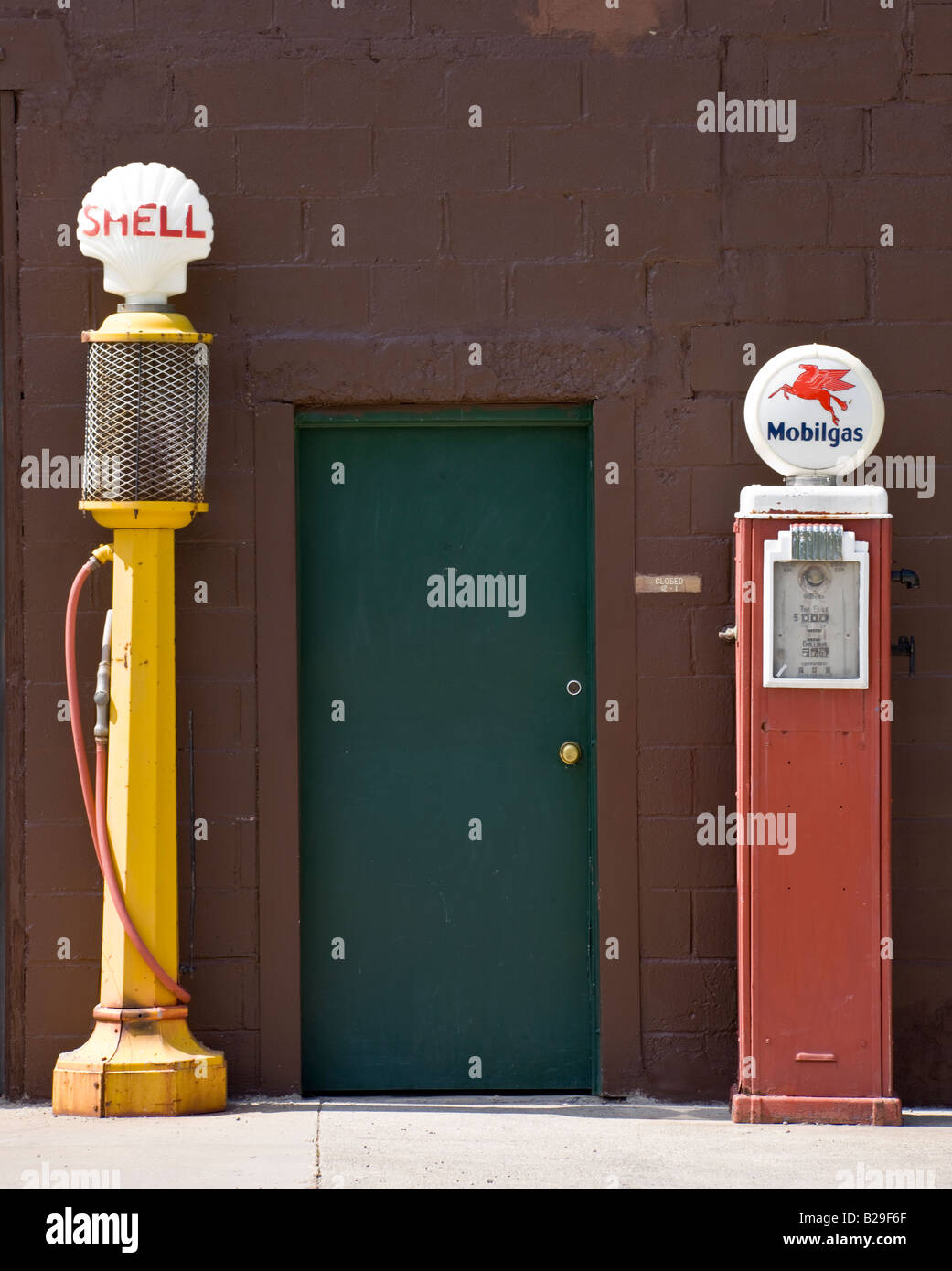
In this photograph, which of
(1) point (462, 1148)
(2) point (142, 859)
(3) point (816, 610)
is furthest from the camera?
(2) point (142, 859)

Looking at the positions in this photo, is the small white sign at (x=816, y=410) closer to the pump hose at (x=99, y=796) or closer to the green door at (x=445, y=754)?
the green door at (x=445, y=754)

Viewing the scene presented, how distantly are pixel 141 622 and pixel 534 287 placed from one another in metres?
1.80

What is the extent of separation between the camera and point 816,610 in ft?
18.4

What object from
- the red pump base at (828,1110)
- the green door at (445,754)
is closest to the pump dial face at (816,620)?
the green door at (445,754)

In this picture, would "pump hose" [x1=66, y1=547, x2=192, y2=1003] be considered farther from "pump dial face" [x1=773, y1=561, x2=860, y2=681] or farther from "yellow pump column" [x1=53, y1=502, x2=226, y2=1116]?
"pump dial face" [x1=773, y1=561, x2=860, y2=681]

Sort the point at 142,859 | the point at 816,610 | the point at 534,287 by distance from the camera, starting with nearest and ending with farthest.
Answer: the point at 816,610 → the point at 142,859 → the point at 534,287

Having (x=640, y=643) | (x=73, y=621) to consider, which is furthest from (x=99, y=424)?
(x=640, y=643)

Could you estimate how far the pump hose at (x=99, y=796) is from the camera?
574cm

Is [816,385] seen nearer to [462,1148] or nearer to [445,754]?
[445,754]

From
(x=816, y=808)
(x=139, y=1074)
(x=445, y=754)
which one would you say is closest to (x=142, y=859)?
(x=139, y=1074)

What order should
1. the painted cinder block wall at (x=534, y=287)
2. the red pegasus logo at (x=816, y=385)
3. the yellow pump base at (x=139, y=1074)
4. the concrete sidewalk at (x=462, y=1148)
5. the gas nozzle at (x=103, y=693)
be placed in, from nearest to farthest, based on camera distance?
the concrete sidewalk at (x=462, y=1148)
the red pegasus logo at (x=816, y=385)
the yellow pump base at (x=139, y=1074)
the gas nozzle at (x=103, y=693)
the painted cinder block wall at (x=534, y=287)

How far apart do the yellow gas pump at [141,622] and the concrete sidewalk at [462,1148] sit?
0.19m

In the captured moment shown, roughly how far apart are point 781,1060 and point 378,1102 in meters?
1.41

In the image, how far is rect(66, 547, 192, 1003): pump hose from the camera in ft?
18.8
